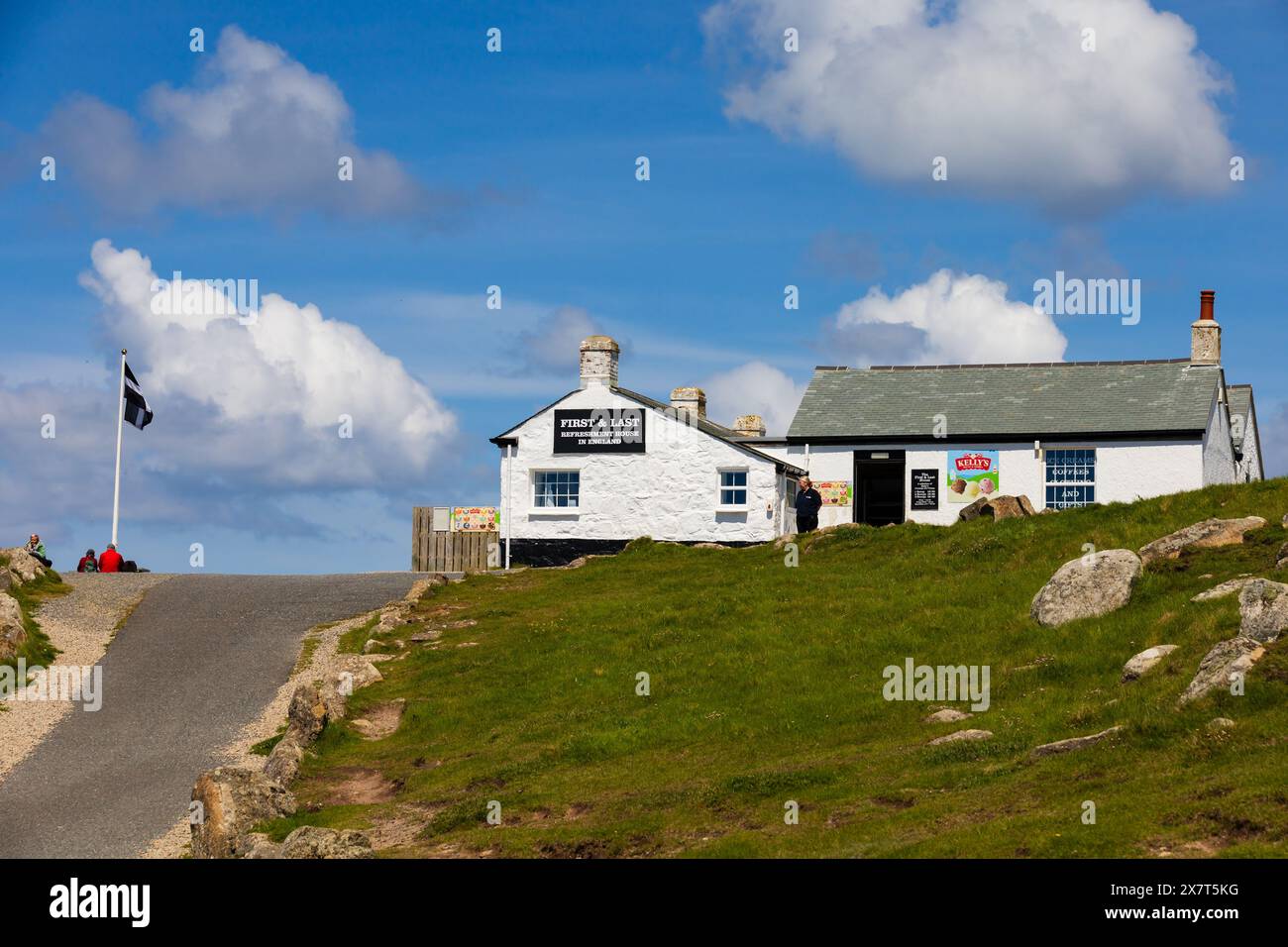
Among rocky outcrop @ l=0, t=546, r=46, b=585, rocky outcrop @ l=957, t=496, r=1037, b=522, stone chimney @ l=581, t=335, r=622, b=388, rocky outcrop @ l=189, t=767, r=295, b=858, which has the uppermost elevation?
stone chimney @ l=581, t=335, r=622, b=388

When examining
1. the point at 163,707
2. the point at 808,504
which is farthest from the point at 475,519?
the point at 163,707

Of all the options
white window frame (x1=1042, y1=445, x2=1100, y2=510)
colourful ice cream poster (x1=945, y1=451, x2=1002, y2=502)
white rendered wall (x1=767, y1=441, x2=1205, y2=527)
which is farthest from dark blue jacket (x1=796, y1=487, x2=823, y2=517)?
white window frame (x1=1042, y1=445, x2=1100, y2=510)

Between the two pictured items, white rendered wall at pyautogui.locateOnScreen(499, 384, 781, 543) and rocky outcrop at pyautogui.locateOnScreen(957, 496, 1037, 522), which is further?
white rendered wall at pyautogui.locateOnScreen(499, 384, 781, 543)

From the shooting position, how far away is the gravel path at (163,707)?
24.0m

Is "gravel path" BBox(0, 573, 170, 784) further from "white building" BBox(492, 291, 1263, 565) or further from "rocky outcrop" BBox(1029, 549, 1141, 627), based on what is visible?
"rocky outcrop" BBox(1029, 549, 1141, 627)

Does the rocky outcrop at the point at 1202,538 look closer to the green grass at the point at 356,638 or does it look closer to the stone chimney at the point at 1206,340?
the green grass at the point at 356,638

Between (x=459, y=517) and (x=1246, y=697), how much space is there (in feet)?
127

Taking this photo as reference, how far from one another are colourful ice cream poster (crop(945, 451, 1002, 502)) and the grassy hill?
36.9 feet

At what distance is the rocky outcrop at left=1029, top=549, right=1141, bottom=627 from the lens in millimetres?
25938

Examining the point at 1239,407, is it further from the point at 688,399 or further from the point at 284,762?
the point at 284,762

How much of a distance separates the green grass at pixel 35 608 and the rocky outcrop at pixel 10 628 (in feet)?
0.43

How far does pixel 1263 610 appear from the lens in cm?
2058
